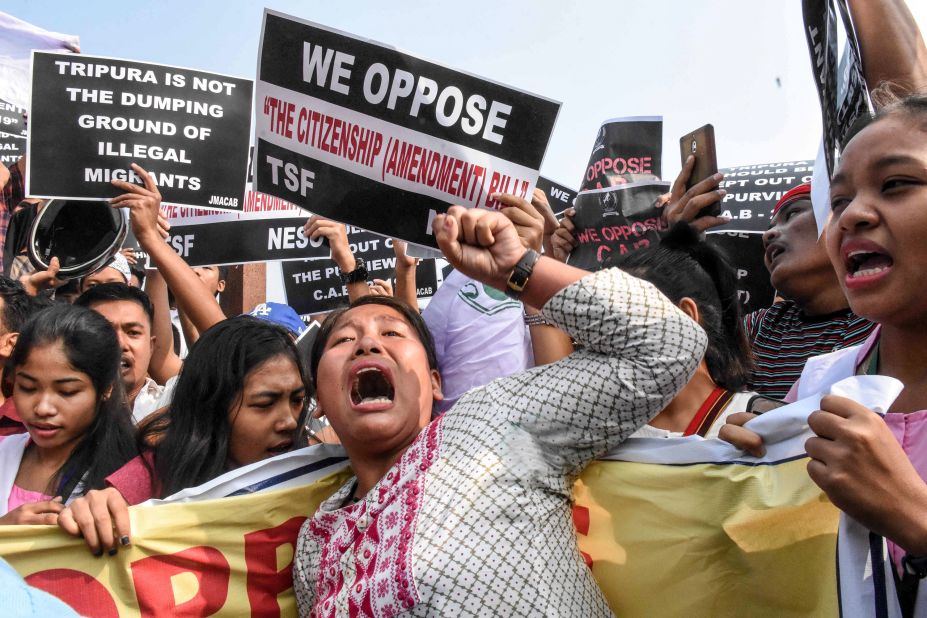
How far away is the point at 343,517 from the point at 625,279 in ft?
2.78


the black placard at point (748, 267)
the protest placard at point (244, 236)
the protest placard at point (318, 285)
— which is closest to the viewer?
the black placard at point (748, 267)

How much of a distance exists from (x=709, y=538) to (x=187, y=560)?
1310 mm

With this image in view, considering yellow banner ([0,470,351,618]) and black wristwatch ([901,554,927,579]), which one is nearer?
black wristwatch ([901,554,927,579])

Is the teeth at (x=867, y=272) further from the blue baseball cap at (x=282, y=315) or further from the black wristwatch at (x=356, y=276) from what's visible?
the blue baseball cap at (x=282, y=315)

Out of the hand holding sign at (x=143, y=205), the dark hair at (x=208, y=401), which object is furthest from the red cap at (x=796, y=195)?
the hand holding sign at (x=143, y=205)

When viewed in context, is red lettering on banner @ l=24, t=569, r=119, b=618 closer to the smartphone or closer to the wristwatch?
the wristwatch

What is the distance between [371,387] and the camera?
8.04ft

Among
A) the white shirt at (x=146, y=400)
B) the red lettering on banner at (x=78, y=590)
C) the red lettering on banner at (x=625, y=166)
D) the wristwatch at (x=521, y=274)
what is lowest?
the red lettering on banner at (x=78, y=590)

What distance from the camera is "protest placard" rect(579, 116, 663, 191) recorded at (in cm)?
379

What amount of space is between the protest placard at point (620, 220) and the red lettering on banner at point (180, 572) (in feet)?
5.80

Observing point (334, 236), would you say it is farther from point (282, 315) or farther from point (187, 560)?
point (187, 560)

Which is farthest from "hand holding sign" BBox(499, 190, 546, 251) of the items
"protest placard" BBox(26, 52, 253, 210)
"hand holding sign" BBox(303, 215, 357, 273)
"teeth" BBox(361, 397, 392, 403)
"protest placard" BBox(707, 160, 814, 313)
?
"protest placard" BBox(26, 52, 253, 210)

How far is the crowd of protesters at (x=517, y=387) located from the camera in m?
1.55

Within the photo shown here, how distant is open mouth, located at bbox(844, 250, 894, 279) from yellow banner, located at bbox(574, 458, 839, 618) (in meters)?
0.40
